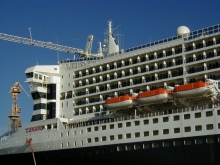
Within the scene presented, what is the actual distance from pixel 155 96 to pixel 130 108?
4.25 metres

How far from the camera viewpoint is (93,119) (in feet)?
151

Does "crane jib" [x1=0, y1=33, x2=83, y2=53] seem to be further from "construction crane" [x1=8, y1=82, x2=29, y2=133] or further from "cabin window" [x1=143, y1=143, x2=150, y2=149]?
"cabin window" [x1=143, y1=143, x2=150, y2=149]

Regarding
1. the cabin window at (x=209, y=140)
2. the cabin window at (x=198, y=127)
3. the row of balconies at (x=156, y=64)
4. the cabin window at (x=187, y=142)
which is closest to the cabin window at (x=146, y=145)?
the cabin window at (x=187, y=142)

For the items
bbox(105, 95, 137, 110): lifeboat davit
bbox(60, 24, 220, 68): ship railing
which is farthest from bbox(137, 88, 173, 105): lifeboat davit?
bbox(60, 24, 220, 68): ship railing

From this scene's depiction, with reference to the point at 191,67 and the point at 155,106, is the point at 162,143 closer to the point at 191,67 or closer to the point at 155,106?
the point at 155,106

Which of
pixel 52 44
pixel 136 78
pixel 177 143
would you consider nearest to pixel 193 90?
pixel 177 143

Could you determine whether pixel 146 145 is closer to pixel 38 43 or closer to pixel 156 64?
pixel 156 64

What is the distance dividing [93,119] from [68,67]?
9.72m

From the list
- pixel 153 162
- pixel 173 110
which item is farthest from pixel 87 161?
pixel 173 110

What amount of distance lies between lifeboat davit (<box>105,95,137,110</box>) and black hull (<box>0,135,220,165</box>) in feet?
A: 13.2

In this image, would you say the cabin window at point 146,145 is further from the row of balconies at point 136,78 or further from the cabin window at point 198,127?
the row of balconies at point 136,78

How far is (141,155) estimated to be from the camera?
38.8 metres

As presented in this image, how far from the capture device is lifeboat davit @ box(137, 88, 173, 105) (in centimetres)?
3862

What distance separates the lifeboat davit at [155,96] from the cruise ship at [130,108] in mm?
96
